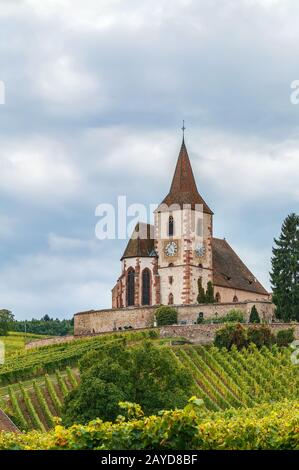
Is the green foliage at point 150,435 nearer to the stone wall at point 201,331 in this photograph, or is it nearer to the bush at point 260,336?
the bush at point 260,336

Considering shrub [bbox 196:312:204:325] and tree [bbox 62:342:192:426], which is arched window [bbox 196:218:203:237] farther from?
tree [bbox 62:342:192:426]

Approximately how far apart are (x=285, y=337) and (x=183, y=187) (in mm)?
24760

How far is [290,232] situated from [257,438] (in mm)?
77237

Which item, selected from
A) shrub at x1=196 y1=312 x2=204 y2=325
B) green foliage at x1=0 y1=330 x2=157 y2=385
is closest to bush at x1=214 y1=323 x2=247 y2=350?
green foliage at x1=0 y1=330 x2=157 y2=385

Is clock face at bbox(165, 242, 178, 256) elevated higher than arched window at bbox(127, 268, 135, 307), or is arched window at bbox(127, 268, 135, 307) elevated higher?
clock face at bbox(165, 242, 178, 256)

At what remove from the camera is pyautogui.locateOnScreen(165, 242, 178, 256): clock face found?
10750 centimetres

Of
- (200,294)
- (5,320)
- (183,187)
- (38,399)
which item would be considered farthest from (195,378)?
(5,320)

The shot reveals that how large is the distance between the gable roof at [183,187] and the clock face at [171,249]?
151 inches

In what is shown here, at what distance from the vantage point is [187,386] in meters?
65.2

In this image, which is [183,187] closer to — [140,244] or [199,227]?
[199,227]

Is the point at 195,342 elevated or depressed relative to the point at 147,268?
depressed

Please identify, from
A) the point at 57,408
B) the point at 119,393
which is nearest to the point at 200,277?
the point at 57,408

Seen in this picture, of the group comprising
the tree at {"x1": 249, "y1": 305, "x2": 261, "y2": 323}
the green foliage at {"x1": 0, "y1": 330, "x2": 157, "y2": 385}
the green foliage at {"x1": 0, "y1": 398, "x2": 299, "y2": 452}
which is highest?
the tree at {"x1": 249, "y1": 305, "x2": 261, "y2": 323}
